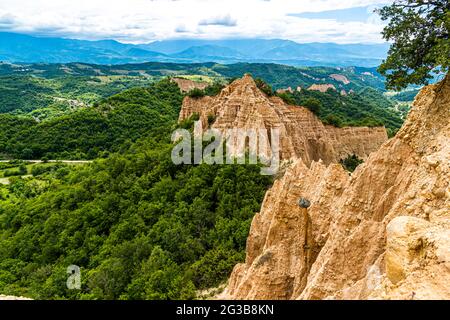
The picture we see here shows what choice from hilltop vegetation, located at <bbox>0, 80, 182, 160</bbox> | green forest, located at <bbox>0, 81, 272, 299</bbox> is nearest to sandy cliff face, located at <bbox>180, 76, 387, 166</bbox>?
green forest, located at <bbox>0, 81, 272, 299</bbox>

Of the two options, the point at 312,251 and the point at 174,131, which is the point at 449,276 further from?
the point at 174,131

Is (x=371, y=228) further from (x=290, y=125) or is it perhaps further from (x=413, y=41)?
(x=290, y=125)

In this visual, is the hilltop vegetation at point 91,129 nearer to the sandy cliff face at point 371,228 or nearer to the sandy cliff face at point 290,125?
the sandy cliff face at point 290,125

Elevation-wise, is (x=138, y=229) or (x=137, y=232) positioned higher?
(x=138, y=229)

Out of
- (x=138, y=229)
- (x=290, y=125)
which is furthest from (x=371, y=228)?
(x=290, y=125)

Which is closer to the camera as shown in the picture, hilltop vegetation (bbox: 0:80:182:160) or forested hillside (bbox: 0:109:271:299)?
forested hillside (bbox: 0:109:271:299)

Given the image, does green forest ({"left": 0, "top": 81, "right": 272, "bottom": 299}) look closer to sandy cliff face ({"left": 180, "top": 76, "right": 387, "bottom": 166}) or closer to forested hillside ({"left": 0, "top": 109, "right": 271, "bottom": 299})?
forested hillside ({"left": 0, "top": 109, "right": 271, "bottom": 299})

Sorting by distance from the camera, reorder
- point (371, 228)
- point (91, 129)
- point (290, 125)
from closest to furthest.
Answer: point (371, 228) < point (290, 125) < point (91, 129)
